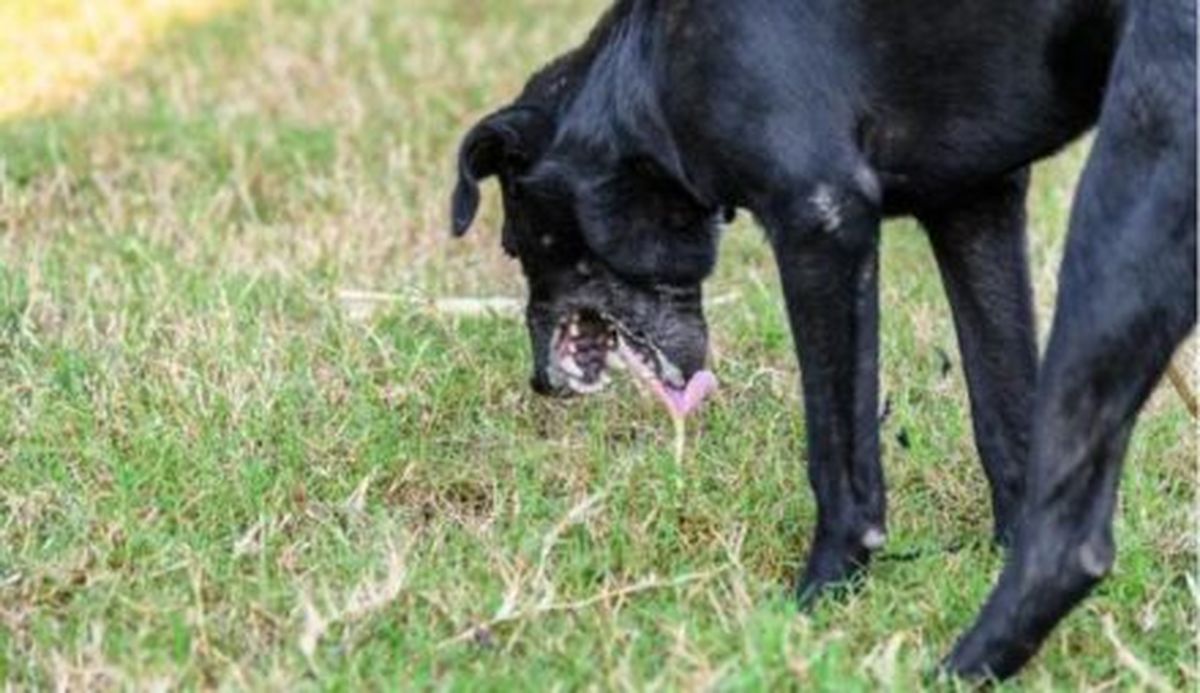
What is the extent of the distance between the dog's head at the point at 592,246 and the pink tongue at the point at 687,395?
0.03m

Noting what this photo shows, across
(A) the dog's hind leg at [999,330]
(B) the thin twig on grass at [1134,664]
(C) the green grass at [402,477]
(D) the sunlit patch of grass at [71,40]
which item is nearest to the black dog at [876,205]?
(A) the dog's hind leg at [999,330]

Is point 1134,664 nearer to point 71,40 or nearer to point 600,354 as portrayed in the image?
point 600,354

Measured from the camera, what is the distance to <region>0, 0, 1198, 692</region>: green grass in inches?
192

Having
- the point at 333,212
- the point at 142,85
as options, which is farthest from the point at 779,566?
the point at 142,85

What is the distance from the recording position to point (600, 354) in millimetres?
6156

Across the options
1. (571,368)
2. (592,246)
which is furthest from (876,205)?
(571,368)

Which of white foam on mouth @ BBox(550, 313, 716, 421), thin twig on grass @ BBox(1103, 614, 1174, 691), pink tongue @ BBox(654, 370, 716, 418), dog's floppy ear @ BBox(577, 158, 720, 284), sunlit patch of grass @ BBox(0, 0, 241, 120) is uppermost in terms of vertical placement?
dog's floppy ear @ BBox(577, 158, 720, 284)

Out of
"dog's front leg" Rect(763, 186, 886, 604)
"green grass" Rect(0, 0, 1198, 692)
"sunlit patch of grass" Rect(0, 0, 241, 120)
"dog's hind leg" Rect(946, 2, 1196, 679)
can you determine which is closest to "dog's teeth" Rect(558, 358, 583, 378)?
"green grass" Rect(0, 0, 1198, 692)

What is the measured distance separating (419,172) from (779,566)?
3418mm

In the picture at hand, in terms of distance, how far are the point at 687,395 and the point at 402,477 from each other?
729 mm

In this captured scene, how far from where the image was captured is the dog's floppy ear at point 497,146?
19.2ft

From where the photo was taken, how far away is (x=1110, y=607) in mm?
5168

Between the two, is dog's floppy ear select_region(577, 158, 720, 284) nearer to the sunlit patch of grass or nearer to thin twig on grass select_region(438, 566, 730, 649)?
thin twig on grass select_region(438, 566, 730, 649)

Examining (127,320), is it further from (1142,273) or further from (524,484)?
(1142,273)
